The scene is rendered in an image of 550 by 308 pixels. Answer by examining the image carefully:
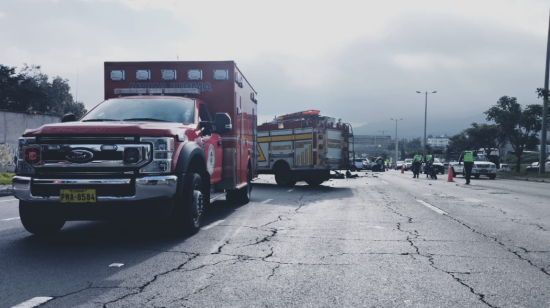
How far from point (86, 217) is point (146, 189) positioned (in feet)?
2.55

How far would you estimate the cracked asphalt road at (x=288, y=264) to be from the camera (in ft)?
12.4

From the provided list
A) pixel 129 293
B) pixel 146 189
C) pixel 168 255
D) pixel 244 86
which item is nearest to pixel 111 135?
pixel 146 189

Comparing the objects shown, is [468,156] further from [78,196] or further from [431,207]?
[78,196]

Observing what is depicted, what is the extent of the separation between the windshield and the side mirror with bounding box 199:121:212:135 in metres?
0.19

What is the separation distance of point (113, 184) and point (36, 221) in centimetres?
143

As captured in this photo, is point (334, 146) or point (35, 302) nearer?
point (35, 302)

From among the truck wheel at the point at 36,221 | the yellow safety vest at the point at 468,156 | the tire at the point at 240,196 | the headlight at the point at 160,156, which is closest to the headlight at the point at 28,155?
the truck wheel at the point at 36,221

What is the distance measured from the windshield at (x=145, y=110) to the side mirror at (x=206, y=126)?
0.63 ft

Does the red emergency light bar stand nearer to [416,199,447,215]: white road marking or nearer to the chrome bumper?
[416,199,447,215]: white road marking

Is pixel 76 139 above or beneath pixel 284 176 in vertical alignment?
above

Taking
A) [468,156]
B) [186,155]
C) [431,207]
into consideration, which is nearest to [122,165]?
[186,155]

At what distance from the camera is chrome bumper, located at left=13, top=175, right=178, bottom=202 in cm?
543

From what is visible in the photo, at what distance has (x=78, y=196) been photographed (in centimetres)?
543

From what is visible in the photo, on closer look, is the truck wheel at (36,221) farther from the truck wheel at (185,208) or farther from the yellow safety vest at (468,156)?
the yellow safety vest at (468,156)
